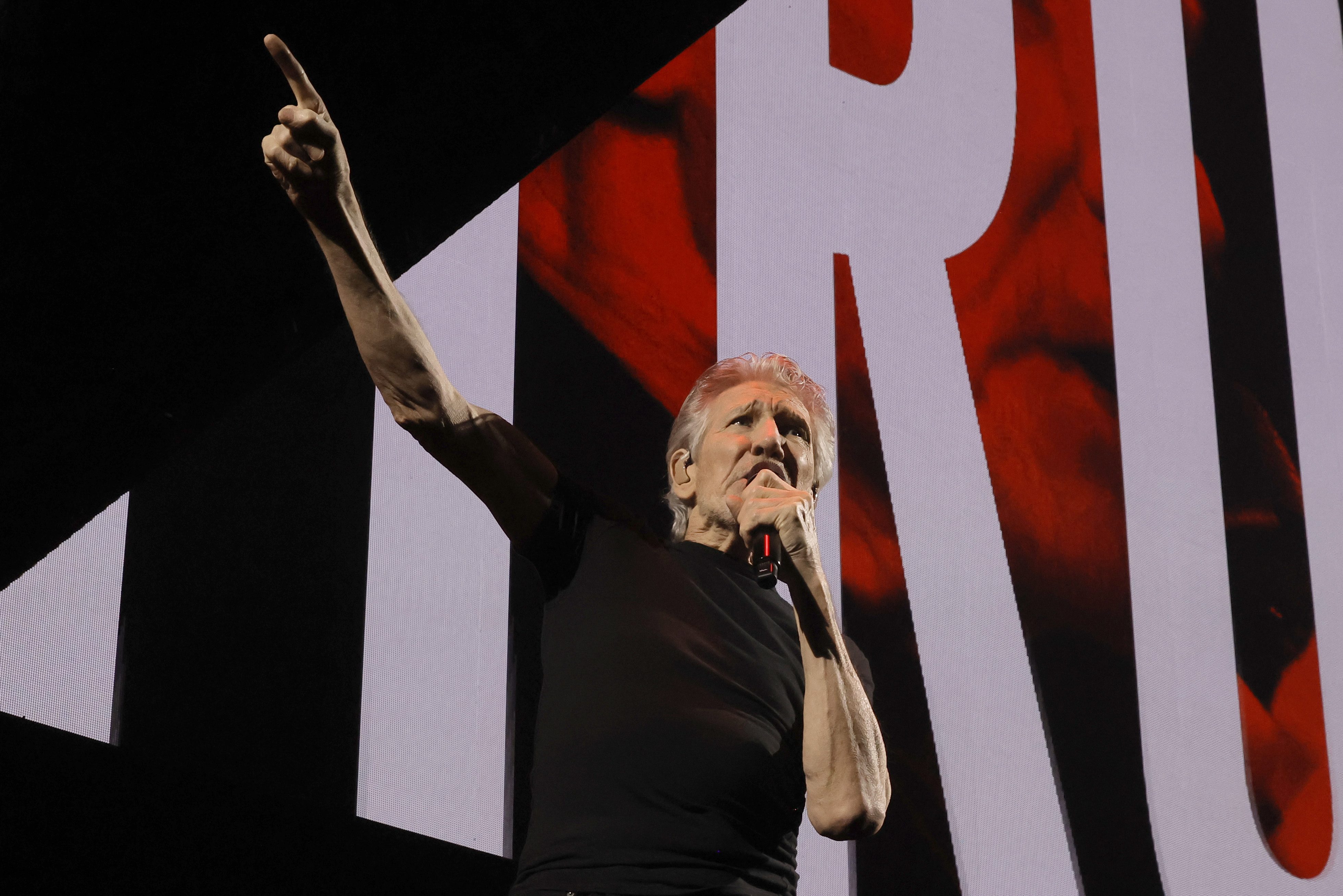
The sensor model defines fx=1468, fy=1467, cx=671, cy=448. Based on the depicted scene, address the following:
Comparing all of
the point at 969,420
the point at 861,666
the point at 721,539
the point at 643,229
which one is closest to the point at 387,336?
the point at 721,539

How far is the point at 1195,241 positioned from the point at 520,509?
256 centimetres

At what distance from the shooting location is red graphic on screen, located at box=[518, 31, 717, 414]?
248 centimetres

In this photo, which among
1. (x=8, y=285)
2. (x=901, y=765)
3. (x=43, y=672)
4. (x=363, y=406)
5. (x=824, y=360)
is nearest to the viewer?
(x=8, y=285)

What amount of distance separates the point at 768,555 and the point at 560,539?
20 cm

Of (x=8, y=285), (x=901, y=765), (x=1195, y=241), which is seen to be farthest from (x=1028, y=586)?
(x=8, y=285)

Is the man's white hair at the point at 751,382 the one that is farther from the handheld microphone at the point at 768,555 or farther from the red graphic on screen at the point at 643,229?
the red graphic on screen at the point at 643,229

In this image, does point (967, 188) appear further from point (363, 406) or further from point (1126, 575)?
point (363, 406)

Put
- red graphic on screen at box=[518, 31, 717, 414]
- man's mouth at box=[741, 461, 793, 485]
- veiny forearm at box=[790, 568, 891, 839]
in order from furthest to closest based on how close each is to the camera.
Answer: red graphic on screen at box=[518, 31, 717, 414] → man's mouth at box=[741, 461, 793, 485] → veiny forearm at box=[790, 568, 891, 839]

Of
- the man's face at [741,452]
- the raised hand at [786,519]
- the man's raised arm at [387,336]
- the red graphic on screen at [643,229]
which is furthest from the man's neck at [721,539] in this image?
the red graphic on screen at [643,229]

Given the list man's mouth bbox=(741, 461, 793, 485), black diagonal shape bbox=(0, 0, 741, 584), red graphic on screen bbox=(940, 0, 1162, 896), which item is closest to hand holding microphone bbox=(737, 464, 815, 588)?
man's mouth bbox=(741, 461, 793, 485)

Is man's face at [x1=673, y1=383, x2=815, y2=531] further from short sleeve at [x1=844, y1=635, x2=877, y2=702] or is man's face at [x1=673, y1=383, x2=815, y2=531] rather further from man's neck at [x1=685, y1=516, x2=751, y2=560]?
short sleeve at [x1=844, y1=635, x2=877, y2=702]

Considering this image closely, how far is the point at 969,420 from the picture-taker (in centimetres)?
291

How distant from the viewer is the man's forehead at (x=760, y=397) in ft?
5.45

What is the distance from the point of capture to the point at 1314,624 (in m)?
3.28
